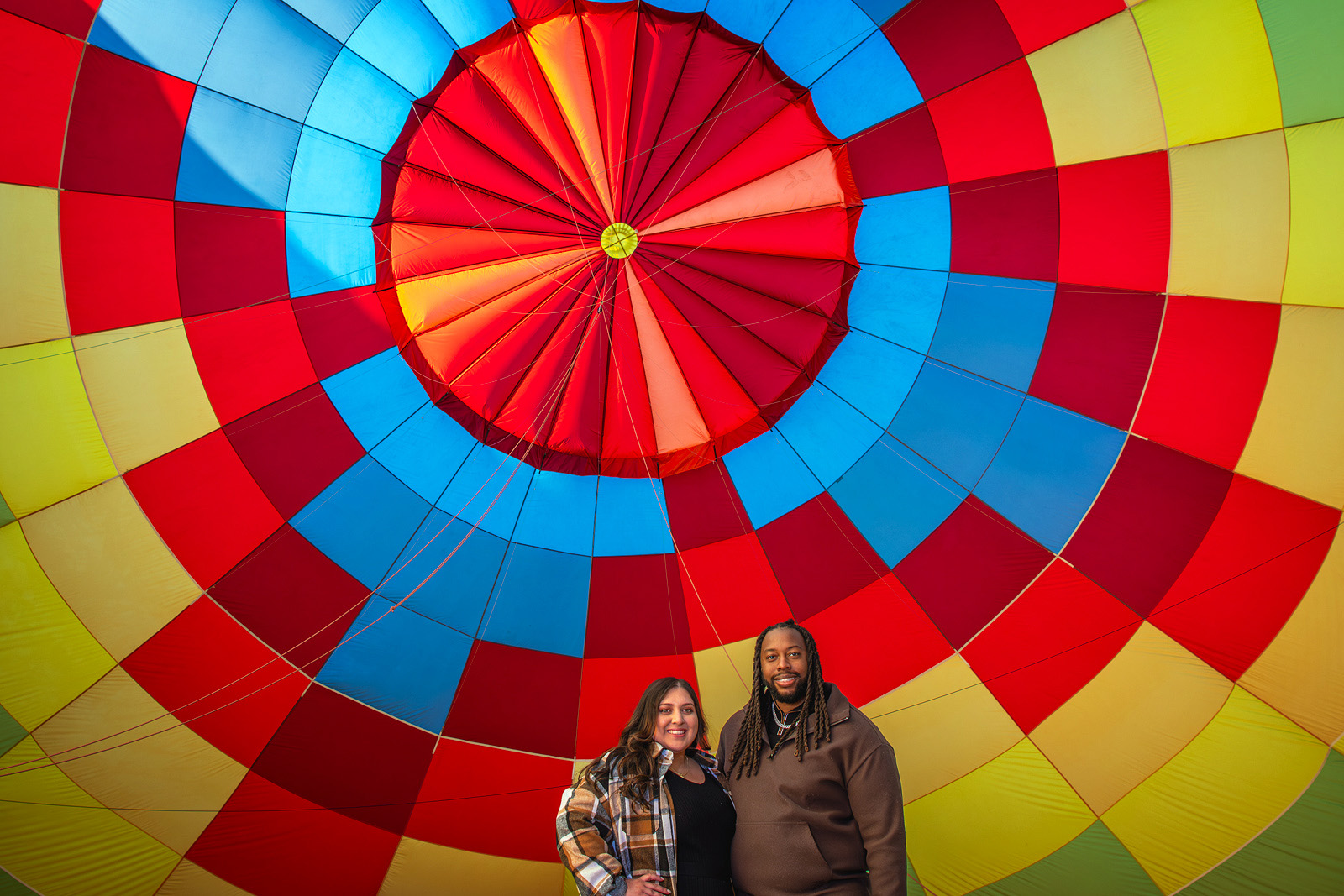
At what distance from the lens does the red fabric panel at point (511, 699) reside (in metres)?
3.64

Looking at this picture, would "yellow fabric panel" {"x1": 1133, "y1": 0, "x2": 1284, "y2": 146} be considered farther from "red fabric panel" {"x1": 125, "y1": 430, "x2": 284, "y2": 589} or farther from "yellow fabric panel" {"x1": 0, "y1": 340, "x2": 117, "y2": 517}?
"yellow fabric panel" {"x1": 0, "y1": 340, "x2": 117, "y2": 517}

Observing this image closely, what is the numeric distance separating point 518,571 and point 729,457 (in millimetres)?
1150

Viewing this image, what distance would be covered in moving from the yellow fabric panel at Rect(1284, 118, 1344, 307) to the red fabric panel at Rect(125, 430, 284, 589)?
455 centimetres

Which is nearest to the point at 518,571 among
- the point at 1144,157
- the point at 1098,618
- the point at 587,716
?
the point at 587,716

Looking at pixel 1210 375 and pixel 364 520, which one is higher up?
pixel 1210 375

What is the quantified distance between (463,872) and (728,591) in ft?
5.76

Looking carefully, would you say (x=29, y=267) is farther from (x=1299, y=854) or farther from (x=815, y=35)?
(x=1299, y=854)

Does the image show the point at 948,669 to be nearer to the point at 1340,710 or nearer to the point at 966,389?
the point at 966,389

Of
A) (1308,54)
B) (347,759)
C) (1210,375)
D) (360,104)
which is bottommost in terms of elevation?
(347,759)

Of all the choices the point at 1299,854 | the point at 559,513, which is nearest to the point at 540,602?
the point at 559,513

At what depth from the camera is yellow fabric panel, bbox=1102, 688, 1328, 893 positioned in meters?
3.16

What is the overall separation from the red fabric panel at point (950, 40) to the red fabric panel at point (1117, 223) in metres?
0.58

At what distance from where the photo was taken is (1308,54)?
308cm

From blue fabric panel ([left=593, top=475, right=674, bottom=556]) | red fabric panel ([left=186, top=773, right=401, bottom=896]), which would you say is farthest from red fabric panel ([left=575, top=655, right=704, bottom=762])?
red fabric panel ([left=186, top=773, right=401, bottom=896])
